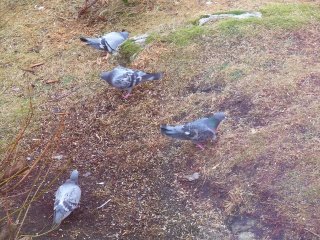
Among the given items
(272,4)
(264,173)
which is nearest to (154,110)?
(264,173)

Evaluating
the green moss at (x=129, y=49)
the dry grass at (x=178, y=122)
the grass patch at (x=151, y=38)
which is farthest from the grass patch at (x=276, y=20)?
the green moss at (x=129, y=49)

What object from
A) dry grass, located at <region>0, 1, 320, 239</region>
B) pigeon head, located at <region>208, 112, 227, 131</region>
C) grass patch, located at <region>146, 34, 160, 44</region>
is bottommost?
dry grass, located at <region>0, 1, 320, 239</region>

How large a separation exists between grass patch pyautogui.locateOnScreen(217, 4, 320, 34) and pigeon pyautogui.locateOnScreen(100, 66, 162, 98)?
121 centimetres

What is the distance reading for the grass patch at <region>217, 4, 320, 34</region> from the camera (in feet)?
18.7

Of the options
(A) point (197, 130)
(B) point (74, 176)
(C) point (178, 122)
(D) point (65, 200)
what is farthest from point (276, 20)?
(D) point (65, 200)

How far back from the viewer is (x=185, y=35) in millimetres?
5812

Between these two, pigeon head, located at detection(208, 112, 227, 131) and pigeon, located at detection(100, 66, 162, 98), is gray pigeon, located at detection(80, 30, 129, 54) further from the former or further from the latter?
pigeon head, located at detection(208, 112, 227, 131)

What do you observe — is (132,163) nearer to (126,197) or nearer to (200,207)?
(126,197)

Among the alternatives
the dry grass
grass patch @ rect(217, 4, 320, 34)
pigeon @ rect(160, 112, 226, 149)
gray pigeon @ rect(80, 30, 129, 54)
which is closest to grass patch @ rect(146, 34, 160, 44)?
the dry grass

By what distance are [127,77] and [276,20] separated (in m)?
2.05

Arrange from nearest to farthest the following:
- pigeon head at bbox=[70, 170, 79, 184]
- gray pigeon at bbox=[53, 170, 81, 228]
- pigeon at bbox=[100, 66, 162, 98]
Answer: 1. gray pigeon at bbox=[53, 170, 81, 228]
2. pigeon head at bbox=[70, 170, 79, 184]
3. pigeon at bbox=[100, 66, 162, 98]

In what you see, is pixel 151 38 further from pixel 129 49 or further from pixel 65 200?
pixel 65 200

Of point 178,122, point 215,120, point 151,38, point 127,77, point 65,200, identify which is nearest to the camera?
point 65,200

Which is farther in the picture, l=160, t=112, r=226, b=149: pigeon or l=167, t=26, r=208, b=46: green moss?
l=167, t=26, r=208, b=46: green moss
